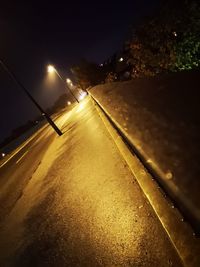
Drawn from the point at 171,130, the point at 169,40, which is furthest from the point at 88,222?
the point at 169,40

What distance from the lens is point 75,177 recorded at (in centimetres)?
517

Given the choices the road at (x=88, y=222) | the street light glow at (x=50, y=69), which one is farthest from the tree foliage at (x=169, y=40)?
the street light glow at (x=50, y=69)

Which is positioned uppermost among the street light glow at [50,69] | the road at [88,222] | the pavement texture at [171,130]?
the street light glow at [50,69]

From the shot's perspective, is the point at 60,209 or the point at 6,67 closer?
the point at 60,209

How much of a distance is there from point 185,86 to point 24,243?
359cm

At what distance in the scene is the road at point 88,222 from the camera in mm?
2343

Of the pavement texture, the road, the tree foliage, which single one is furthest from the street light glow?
the pavement texture

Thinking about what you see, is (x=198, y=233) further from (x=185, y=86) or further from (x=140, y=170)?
(x=140, y=170)

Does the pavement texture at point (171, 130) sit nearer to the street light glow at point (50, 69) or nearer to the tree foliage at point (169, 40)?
the tree foliage at point (169, 40)

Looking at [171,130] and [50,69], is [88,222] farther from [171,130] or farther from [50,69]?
[50,69]

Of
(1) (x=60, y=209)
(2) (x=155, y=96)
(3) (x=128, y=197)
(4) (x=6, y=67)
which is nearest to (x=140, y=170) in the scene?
(2) (x=155, y=96)

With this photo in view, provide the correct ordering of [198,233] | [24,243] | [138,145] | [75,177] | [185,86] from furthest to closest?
[75,177] < [24,243] < [185,86] < [138,145] < [198,233]

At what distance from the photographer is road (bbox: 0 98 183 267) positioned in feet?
7.69

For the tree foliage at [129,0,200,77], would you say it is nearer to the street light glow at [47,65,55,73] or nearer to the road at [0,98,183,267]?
the road at [0,98,183,267]
